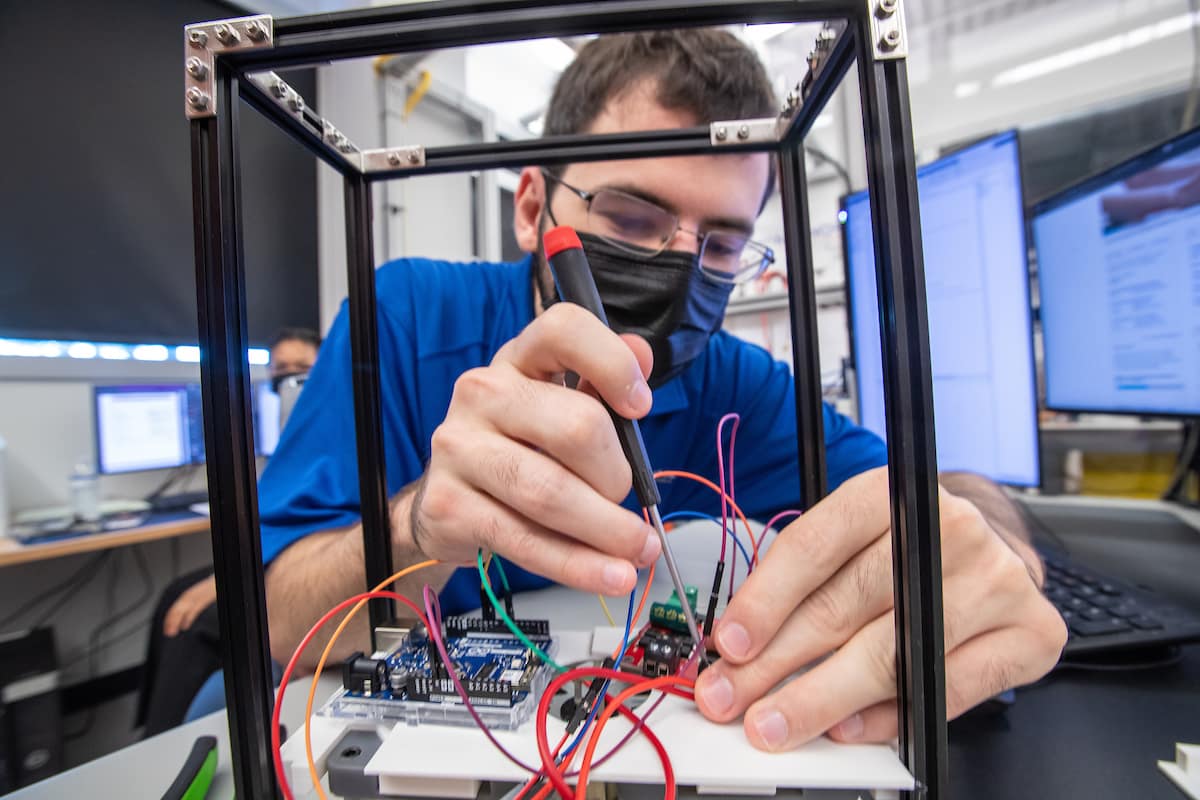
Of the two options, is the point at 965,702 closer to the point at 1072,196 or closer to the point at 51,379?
the point at 1072,196

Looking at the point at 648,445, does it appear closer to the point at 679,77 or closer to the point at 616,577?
the point at 616,577

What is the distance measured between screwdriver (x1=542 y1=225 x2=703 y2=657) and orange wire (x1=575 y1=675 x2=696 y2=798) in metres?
0.03

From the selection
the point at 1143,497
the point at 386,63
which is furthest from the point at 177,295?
the point at 1143,497

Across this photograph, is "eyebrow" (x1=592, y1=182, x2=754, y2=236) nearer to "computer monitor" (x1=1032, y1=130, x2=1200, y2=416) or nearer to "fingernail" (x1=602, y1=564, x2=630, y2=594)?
"fingernail" (x1=602, y1=564, x2=630, y2=594)

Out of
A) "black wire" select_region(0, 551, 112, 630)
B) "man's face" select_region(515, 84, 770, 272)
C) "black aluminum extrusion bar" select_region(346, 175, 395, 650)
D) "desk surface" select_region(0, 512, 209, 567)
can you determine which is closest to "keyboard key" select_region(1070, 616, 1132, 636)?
"man's face" select_region(515, 84, 770, 272)

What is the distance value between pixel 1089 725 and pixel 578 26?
1.89ft

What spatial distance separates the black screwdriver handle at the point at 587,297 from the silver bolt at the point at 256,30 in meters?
0.16

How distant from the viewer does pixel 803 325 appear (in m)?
0.44

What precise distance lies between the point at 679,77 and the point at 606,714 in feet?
2.39

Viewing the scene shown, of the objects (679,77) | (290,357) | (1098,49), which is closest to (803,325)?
(679,77)

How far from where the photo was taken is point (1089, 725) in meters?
0.38

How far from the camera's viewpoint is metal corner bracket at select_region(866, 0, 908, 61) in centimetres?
23

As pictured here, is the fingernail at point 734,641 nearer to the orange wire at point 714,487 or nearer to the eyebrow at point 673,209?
the orange wire at point 714,487

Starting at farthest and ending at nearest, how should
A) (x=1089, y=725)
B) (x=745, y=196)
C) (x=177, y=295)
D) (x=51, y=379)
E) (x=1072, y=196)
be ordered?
(x=177, y=295)
(x=51, y=379)
(x=1072, y=196)
(x=745, y=196)
(x=1089, y=725)
